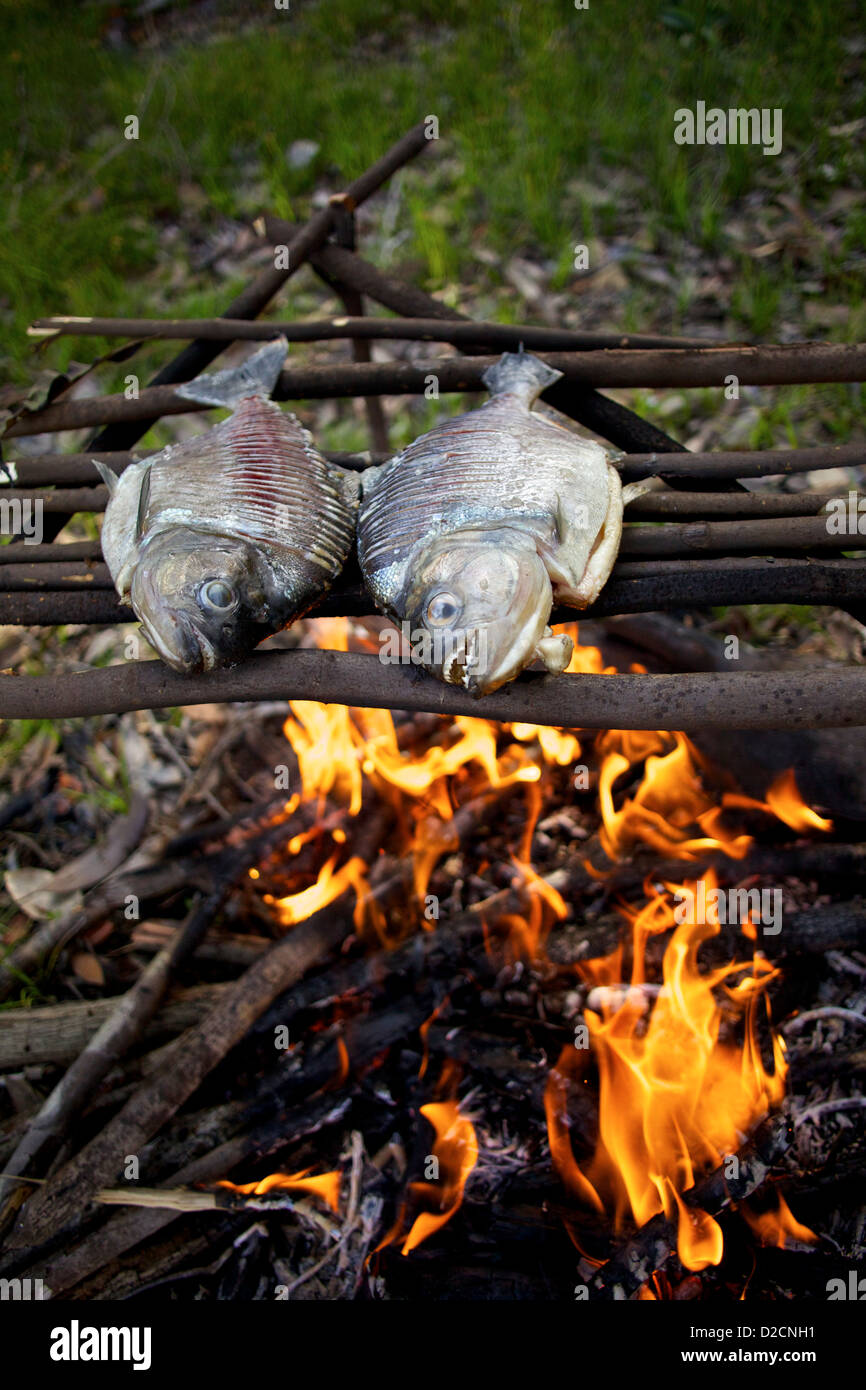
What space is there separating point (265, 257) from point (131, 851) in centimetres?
499

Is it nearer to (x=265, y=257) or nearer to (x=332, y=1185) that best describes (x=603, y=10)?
(x=265, y=257)

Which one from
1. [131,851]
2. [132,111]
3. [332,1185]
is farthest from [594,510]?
[132,111]

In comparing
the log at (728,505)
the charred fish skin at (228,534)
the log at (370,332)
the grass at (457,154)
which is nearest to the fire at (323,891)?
the charred fish skin at (228,534)

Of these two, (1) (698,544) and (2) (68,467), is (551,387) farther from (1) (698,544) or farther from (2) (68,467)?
(2) (68,467)

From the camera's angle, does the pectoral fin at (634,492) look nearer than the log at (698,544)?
No

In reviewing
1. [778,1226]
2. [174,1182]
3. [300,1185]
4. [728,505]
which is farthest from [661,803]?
[174,1182]

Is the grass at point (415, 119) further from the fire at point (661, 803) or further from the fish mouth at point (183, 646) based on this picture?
the fish mouth at point (183, 646)

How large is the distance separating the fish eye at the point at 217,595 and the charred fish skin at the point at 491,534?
325 millimetres

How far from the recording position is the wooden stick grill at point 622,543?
1.72 m

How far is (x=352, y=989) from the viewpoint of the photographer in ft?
8.35

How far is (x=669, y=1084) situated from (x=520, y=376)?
6.22 ft

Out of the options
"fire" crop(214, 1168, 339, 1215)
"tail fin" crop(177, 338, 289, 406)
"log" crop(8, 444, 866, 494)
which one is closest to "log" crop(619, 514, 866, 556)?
"log" crop(8, 444, 866, 494)

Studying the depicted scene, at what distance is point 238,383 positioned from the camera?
2.66 meters

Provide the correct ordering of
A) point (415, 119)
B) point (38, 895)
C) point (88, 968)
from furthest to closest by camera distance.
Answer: point (415, 119) → point (38, 895) → point (88, 968)
